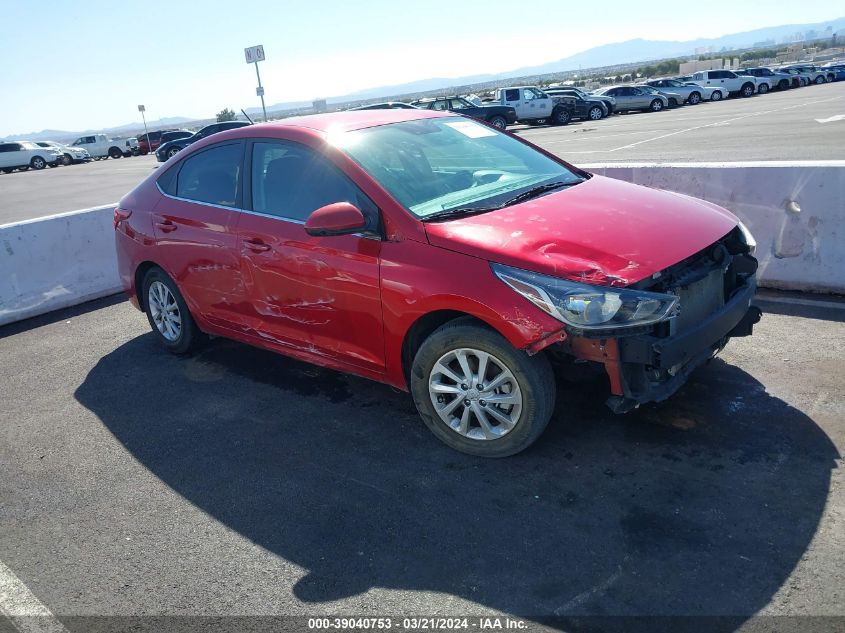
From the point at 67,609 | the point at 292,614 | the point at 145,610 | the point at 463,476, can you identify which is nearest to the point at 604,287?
the point at 463,476

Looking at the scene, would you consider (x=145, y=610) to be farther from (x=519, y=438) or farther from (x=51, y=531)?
(x=519, y=438)

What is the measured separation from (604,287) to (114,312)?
573 centimetres

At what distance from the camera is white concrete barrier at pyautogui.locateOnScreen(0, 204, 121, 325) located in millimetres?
7270

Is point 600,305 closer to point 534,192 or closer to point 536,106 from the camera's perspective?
point 534,192

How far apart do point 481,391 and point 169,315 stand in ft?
10.3

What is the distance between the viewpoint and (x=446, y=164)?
14.7 feet

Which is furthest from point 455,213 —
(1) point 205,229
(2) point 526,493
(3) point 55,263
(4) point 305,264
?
(3) point 55,263

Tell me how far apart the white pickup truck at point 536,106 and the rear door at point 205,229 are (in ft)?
93.4

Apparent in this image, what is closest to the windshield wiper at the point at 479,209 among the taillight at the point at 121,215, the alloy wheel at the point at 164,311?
the alloy wheel at the point at 164,311

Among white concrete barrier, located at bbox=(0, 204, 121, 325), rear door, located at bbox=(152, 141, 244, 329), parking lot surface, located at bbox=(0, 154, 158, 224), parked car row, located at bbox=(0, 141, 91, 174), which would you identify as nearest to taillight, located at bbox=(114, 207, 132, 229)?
rear door, located at bbox=(152, 141, 244, 329)

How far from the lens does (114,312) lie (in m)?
7.40

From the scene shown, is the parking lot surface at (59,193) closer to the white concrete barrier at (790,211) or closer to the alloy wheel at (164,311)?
the alloy wheel at (164,311)

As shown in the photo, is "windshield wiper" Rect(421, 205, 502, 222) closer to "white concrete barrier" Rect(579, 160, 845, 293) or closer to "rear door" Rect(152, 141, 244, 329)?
"rear door" Rect(152, 141, 244, 329)

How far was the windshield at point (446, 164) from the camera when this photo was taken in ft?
13.5
